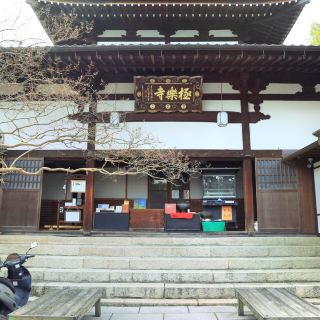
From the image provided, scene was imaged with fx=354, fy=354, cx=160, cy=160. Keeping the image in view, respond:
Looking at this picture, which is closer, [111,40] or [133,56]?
[133,56]

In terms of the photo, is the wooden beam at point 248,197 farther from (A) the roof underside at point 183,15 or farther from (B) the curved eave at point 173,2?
(B) the curved eave at point 173,2

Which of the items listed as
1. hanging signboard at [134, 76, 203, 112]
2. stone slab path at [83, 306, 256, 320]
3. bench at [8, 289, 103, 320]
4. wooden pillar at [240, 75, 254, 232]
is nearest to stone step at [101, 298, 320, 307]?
stone slab path at [83, 306, 256, 320]

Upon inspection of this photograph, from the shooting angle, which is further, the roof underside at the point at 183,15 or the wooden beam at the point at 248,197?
the roof underside at the point at 183,15

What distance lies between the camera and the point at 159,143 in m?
10.1

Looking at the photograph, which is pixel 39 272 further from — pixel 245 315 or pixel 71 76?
pixel 71 76

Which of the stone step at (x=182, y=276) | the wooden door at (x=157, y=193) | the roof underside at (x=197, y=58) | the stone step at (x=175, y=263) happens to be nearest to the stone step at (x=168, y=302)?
the stone step at (x=182, y=276)

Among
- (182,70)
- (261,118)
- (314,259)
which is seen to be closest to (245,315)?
(314,259)

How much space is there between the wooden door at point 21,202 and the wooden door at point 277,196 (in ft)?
20.5

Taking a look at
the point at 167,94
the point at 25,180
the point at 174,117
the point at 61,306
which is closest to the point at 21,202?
the point at 25,180

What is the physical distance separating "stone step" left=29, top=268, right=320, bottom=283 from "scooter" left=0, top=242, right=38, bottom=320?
2.26m

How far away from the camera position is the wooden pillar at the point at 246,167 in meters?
9.93

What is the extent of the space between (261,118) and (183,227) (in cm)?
396

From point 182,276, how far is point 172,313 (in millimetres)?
1317

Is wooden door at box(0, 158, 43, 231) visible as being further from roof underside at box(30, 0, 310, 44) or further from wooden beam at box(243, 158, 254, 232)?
wooden beam at box(243, 158, 254, 232)
